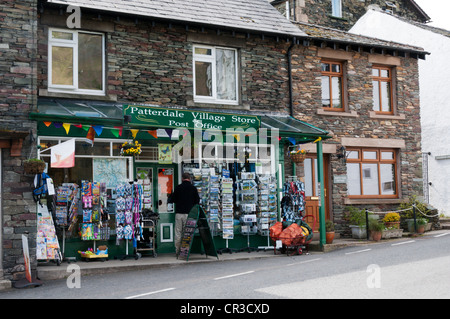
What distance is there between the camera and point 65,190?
1271 centimetres

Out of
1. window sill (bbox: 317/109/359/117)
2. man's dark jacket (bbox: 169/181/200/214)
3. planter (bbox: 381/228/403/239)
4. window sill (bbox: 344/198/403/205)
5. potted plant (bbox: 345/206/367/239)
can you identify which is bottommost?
planter (bbox: 381/228/403/239)

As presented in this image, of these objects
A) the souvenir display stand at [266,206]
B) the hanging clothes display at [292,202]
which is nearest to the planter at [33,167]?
the souvenir display stand at [266,206]

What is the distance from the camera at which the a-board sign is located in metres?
12.6

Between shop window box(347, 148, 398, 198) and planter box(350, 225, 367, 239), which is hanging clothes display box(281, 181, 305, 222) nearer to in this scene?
planter box(350, 225, 367, 239)

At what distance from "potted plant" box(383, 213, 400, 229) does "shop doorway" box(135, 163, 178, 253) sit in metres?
6.97

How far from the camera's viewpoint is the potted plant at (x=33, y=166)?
10.7 m

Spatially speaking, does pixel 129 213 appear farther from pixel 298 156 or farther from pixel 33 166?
pixel 298 156

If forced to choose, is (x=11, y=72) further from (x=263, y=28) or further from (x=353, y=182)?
(x=353, y=182)

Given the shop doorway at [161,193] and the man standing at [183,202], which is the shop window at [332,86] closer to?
the shop doorway at [161,193]

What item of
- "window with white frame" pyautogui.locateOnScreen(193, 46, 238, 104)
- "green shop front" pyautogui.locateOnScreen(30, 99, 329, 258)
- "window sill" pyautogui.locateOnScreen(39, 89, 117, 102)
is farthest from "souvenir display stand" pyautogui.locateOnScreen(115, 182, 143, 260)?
"window with white frame" pyautogui.locateOnScreen(193, 46, 238, 104)

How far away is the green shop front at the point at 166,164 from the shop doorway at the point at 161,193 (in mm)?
26

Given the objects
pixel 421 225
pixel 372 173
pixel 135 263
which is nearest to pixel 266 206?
pixel 135 263

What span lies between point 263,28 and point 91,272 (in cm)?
853
